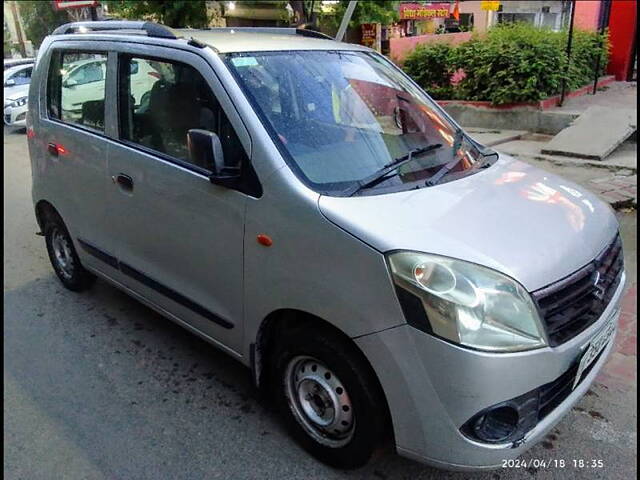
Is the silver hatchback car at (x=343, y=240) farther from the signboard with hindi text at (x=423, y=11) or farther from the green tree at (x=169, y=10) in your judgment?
the signboard with hindi text at (x=423, y=11)

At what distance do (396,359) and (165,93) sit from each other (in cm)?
196

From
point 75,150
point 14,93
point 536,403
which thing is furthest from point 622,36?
point 14,93

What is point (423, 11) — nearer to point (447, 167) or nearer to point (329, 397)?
point (447, 167)

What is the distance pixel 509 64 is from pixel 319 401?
831cm

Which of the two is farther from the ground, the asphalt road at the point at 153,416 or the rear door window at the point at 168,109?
the rear door window at the point at 168,109

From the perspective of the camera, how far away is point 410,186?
245 cm

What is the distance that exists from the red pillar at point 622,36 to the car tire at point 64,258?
11800 mm

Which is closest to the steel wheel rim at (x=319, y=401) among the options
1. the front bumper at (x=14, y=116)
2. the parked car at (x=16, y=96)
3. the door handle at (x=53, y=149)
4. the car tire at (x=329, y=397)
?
A: the car tire at (x=329, y=397)

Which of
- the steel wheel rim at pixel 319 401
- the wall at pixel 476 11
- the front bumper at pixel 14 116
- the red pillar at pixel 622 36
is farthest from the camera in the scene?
the wall at pixel 476 11

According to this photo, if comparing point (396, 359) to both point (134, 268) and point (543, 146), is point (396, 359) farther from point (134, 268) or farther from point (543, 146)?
point (543, 146)

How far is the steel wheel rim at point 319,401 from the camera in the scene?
7.74 ft

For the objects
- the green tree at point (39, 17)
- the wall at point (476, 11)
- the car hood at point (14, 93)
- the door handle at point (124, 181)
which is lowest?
the car hood at point (14, 93)

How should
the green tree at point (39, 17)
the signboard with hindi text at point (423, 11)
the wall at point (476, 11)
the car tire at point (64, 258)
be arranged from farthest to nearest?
the wall at point (476, 11) → the green tree at point (39, 17) → the signboard with hindi text at point (423, 11) → the car tire at point (64, 258)

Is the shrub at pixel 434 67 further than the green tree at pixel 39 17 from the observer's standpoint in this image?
No
